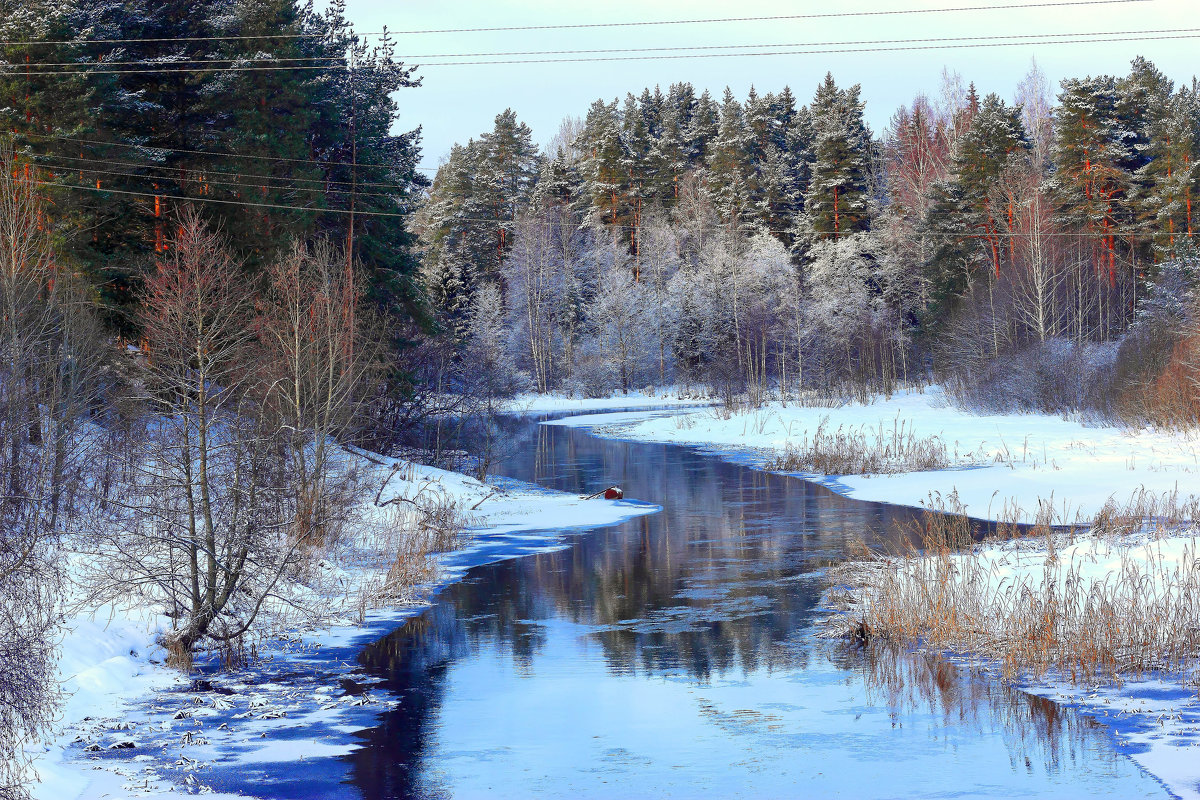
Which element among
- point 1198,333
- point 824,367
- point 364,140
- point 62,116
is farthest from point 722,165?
point 62,116

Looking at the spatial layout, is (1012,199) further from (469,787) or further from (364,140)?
(469,787)

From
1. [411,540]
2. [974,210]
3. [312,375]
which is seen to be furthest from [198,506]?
[974,210]

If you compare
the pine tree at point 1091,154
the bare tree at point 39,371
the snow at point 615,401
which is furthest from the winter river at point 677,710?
the snow at point 615,401

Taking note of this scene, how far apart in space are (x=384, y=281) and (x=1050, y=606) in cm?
2572

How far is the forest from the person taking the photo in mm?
13453

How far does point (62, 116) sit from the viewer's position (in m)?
27.5

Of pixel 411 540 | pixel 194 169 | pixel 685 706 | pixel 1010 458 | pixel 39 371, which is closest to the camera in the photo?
pixel 685 706

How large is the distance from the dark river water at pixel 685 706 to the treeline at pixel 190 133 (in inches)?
617

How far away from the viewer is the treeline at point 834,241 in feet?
157

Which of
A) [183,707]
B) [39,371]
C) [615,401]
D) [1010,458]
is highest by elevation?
[39,371]

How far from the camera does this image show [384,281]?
3400 centimetres

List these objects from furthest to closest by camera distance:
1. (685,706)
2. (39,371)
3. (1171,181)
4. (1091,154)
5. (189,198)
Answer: (1091,154)
(1171,181)
(189,198)
(39,371)
(685,706)

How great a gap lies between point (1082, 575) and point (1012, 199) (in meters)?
42.2

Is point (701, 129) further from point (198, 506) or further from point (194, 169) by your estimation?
point (198, 506)
